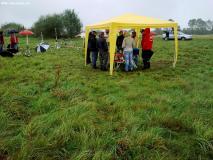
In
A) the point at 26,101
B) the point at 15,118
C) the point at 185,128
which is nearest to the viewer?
the point at 185,128

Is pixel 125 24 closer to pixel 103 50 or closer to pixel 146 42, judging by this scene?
pixel 146 42

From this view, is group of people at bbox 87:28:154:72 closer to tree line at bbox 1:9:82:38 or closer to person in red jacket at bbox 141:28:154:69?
person in red jacket at bbox 141:28:154:69

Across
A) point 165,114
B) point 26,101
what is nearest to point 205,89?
point 165,114

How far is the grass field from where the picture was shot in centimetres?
454

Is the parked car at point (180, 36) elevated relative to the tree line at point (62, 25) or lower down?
lower down

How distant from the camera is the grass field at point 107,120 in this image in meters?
4.54

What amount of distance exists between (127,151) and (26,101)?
3.64 metres

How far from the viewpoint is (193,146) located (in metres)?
4.78

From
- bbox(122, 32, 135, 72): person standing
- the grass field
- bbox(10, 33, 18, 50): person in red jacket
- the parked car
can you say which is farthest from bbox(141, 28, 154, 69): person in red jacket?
the parked car

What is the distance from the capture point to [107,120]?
5.89 meters

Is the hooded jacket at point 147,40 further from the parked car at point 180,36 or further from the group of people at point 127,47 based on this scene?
the parked car at point 180,36

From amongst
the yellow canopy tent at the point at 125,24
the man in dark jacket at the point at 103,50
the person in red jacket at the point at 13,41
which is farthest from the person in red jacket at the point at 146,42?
the person in red jacket at the point at 13,41

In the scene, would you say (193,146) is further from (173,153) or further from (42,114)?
(42,114)

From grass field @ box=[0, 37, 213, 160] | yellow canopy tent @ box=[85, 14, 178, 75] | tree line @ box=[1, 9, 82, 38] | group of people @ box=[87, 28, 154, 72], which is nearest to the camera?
grass field @ box=[0, 37, 213, 160]
